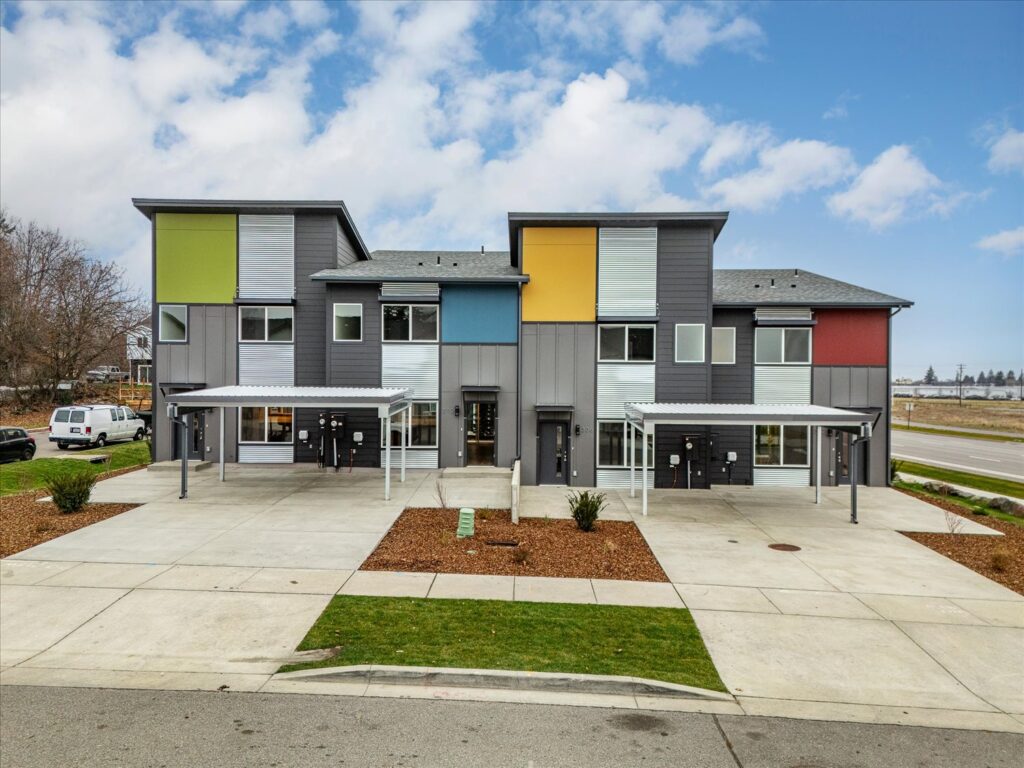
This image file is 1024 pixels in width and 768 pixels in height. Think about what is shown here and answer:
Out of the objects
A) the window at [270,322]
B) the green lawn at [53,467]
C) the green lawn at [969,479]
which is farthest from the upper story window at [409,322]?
the green lawn at [969,479]

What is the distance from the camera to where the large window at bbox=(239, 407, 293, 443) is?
20047mm

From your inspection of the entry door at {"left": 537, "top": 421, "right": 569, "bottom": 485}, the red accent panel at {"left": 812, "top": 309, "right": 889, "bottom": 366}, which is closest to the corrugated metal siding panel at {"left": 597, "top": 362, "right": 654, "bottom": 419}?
the entry door at {"left": 537, "top": 421, "right": 569, "bottom": 485}

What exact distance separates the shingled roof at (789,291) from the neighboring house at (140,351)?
1651 inches

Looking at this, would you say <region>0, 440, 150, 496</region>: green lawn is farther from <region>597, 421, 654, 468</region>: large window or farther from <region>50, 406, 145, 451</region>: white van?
<region>597, 421, 654, 468</region>: large window

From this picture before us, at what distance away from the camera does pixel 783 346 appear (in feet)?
62.1

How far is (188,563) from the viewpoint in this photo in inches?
389

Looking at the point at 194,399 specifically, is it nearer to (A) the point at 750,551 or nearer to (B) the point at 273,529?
(B) the point at 273,529

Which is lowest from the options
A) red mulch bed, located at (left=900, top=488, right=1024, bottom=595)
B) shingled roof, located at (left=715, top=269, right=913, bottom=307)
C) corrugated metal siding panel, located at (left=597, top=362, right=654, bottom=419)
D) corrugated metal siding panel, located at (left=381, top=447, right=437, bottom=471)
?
red mulch bed, located at (left=900, top=488, right=1024, bottom=595)

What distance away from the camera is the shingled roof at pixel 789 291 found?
18516 millimetres

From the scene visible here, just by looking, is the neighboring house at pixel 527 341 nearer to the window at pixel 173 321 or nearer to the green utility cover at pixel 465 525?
the window at pixel 173 321

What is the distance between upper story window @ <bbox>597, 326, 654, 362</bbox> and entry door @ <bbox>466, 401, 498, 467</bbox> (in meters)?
4.42

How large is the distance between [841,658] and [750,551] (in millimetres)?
4530

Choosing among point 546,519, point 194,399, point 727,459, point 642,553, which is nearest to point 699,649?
point 642,553

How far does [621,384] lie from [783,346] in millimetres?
6023
